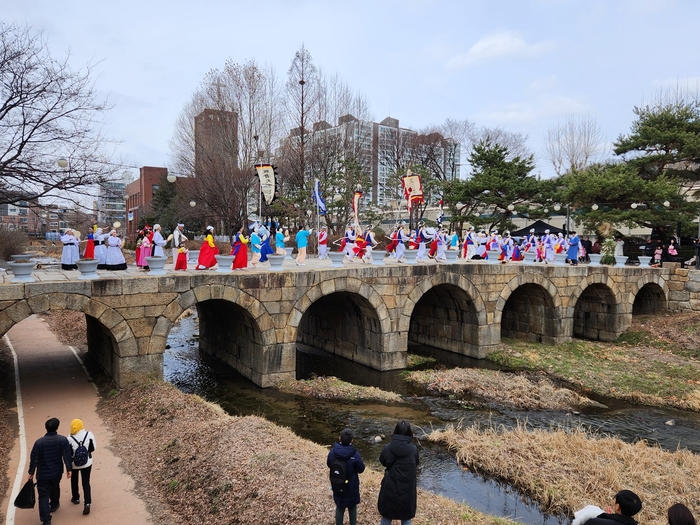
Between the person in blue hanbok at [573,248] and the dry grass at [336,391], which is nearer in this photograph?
the dry grass at [336,391]

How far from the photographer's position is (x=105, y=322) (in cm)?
1187

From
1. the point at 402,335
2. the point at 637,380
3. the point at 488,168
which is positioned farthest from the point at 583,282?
the point at 488,168

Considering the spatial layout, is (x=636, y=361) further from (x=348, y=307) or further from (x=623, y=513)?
(x=623, y=513)

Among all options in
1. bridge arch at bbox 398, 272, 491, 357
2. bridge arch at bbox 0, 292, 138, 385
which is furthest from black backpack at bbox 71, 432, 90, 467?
bridge arch at bbox 398, 272, 491, 357

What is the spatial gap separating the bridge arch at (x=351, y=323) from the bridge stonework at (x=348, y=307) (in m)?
0.04

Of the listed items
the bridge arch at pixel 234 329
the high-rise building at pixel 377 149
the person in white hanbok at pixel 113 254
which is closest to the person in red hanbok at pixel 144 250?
the person in white hanbok at pixel 113 254

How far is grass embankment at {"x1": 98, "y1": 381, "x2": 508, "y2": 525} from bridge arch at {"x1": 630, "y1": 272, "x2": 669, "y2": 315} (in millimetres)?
20958

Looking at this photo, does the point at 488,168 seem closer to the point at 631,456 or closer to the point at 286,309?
the point at 286,309

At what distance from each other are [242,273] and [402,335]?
6.56 meters

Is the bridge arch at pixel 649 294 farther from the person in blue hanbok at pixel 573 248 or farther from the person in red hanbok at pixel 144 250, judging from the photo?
the person in red hanbok at pixel 144 250

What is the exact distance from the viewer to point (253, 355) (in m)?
15.2

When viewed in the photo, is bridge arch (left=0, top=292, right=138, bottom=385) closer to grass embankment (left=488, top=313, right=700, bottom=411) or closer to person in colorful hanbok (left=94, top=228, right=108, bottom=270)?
person in colorful hanbok (left=94, top=228, right=108, bottom=270)

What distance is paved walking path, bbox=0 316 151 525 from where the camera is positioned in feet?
22.8

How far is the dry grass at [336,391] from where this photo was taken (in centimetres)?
1416
